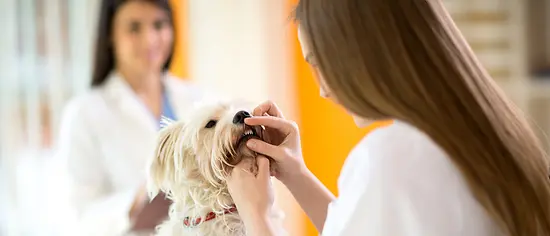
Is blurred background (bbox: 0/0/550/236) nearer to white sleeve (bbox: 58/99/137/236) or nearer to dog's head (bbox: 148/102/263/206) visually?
white sleeve (bbox: 58/99/137/236)

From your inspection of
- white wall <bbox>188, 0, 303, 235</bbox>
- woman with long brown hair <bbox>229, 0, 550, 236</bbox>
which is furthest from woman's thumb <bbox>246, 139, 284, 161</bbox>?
white wall <bbox>188, 0, 303, 235</bbox>

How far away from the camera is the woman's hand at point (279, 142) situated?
112 centimetres

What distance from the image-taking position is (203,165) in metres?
1.26

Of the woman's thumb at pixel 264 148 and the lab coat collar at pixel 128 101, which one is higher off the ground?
Answer: the woman's thumb at pixel 264 148

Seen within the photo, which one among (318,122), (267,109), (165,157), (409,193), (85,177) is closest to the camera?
(409,193)

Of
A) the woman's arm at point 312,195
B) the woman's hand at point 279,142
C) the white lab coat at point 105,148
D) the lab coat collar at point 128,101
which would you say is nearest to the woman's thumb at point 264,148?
the woman's hand at point 279,142

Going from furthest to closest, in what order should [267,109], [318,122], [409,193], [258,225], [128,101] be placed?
[318,122]
[128,101]
[267,109]
[258,225]
[409,193]

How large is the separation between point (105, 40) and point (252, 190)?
114 cm

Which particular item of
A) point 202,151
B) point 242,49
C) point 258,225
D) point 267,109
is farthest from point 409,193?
point 242,49

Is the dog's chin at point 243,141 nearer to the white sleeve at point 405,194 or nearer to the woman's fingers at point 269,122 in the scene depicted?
the woman's fingers at point 269,122

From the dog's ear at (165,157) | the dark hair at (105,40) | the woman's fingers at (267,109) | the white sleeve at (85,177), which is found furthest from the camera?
the dark hair at (105,40)

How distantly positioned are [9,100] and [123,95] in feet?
2.85

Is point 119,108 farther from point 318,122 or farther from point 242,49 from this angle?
point 318,122

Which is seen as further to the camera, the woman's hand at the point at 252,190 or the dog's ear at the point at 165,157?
the dog's ear at the point at 165,157
